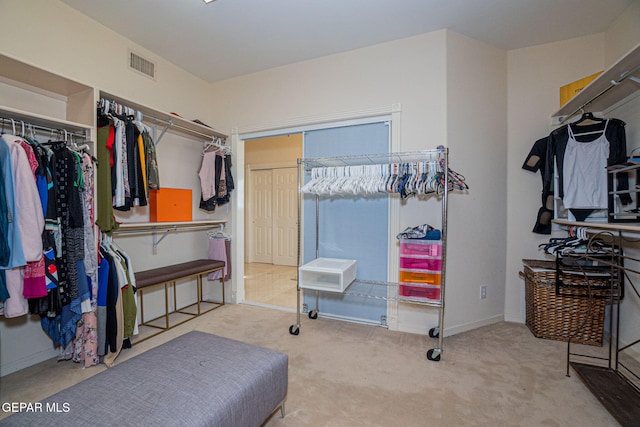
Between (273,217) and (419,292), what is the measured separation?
13.6 feet

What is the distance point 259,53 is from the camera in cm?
301

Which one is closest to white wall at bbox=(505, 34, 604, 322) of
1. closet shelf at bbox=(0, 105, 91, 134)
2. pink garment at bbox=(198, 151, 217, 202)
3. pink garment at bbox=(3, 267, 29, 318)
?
pink garment at bbox=(198, 151, 217, 202)

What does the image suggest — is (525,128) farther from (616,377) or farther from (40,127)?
(40,127)

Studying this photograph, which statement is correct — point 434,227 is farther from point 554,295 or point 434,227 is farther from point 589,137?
point 589,137

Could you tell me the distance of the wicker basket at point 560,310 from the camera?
94.4 inches

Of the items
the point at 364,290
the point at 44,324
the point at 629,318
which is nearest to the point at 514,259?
the point at 629,318

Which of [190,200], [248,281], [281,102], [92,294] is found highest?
[281,102]

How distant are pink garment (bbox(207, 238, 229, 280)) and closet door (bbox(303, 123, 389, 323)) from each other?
1.01 meters

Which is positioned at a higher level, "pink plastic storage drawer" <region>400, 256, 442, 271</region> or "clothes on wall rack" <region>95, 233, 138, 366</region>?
"pink plastic storage drawer" <region>400, 256, 442, 271</region>

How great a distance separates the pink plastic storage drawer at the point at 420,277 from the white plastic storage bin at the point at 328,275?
495 millimetres

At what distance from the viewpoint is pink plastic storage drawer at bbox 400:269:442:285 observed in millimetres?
2346

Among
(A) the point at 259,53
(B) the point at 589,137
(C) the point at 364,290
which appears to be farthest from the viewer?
(A) the point at 259,53

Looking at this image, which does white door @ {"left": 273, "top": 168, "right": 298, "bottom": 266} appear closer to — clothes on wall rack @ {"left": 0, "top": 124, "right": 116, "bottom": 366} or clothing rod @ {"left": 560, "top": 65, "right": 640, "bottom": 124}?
clothes on wall rack @ {"left": 0, "top": 124, "right": 116, "bottom": 366}

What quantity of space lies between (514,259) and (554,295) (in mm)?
547
